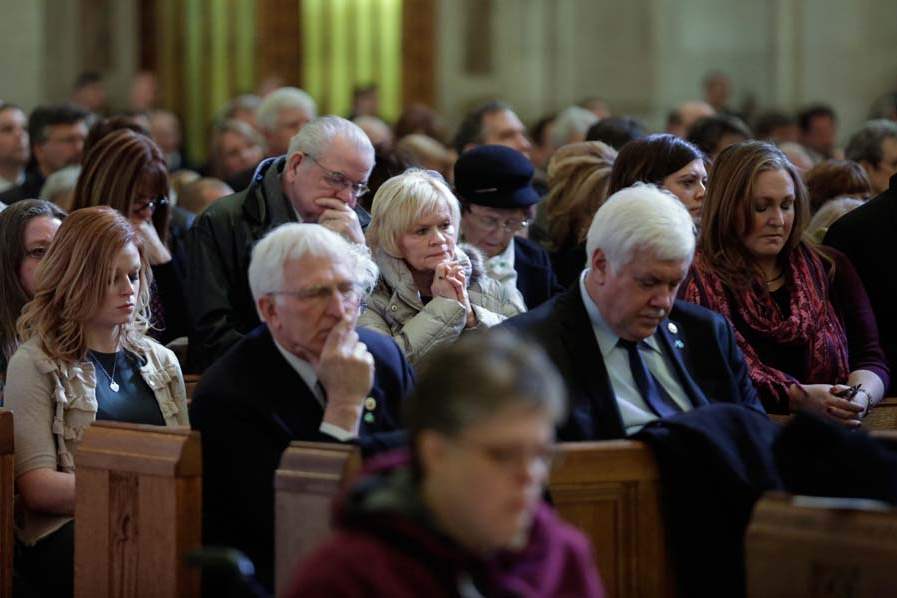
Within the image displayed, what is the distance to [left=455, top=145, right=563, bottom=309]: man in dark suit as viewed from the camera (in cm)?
620

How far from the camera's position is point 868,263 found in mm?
6246

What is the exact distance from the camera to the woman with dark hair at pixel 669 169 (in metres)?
6.05

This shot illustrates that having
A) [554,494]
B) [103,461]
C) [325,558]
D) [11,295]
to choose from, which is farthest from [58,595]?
[325,558]

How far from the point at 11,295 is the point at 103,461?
4.01 feet

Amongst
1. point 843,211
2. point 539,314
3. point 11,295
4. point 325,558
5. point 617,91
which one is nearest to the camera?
point 325,558

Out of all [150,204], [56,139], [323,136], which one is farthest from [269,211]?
[56,139]

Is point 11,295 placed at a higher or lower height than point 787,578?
higher

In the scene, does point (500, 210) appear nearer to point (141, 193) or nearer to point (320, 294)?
point (141, 193)

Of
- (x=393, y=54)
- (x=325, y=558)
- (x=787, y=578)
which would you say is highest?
(x=393, y=54)

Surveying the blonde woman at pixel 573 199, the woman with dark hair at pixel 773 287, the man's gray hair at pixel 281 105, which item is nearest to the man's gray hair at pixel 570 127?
the man's gray hair at pixel 281 105

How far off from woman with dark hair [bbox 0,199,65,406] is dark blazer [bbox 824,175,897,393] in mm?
3003

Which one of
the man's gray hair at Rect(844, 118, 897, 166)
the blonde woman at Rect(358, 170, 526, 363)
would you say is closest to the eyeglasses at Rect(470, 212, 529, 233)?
the blonde woman at Rect(358, 170, 526, 363)

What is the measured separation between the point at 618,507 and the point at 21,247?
7.51 feet

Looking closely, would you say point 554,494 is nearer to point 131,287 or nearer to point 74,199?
point 131,287
